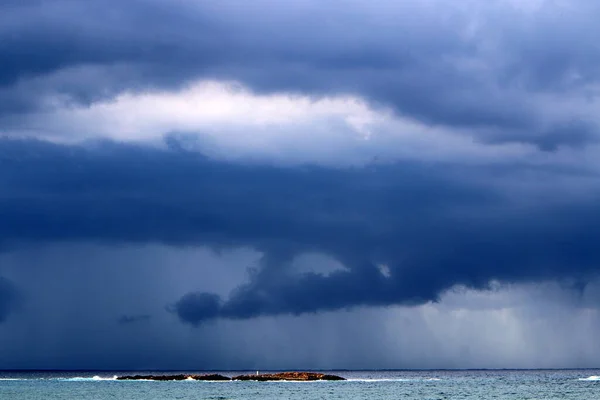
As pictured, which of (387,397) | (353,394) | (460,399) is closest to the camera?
(460,399)

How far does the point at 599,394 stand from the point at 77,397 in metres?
83.8

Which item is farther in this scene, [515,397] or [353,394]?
[353,394]

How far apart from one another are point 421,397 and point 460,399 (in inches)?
286

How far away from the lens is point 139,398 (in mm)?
128375

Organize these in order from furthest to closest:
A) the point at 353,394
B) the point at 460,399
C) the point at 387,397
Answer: the point at 353,394 → the point at 387,397 → the point at 460,399

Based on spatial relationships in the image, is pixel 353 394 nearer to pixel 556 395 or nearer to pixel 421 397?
pixel 421 397

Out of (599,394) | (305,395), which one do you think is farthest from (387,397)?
(599,394)

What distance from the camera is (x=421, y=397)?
124 m

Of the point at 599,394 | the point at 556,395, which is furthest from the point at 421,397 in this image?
the point at 599,394

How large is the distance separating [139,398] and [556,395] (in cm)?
6514

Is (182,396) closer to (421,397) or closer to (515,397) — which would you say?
(421,397)

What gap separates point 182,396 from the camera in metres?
132

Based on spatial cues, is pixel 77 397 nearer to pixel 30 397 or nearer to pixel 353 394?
pixel 30 397

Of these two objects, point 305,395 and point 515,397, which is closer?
point 515,397
